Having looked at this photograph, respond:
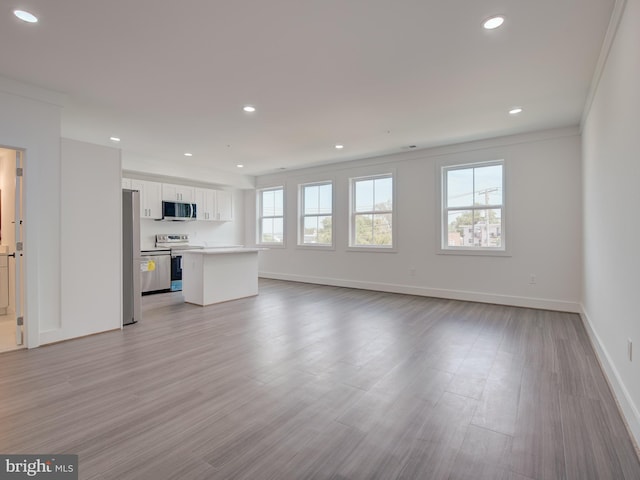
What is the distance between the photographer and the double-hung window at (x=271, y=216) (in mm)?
8469

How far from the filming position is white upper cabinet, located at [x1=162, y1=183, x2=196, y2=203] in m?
7.10

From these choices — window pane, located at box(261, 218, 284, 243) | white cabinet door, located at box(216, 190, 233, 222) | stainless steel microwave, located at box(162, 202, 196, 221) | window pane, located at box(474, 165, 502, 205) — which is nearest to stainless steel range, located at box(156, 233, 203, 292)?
stainless steel microwave, located at box(162, 202, 196, 221)

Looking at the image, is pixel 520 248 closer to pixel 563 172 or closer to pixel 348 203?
pixel 563 172

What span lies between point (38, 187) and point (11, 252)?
2129mm

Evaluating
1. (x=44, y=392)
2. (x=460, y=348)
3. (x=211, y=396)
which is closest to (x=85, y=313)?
(x=44, y=392)

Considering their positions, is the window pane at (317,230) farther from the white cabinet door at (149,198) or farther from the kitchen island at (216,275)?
Answer: the white cabinet door at (149,198)

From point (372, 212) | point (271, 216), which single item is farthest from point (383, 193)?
point (271, 216)

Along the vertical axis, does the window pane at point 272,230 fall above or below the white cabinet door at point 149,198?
below

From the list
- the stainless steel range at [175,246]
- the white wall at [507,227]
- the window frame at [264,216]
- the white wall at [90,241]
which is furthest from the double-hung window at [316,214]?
the white wall at [90,241]

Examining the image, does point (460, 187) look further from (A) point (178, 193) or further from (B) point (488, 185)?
(A) point (178, 193)

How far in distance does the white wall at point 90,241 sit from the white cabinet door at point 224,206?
14.0 feet

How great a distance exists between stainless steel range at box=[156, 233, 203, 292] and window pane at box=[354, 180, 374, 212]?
12.9 feet

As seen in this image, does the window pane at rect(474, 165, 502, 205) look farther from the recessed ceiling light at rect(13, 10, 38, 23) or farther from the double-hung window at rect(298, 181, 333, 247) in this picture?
the recessed ceiling light at rect(13, 10, 38, 23)

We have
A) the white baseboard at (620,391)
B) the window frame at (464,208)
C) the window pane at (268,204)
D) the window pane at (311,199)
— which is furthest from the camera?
the window pane at (268,204)
